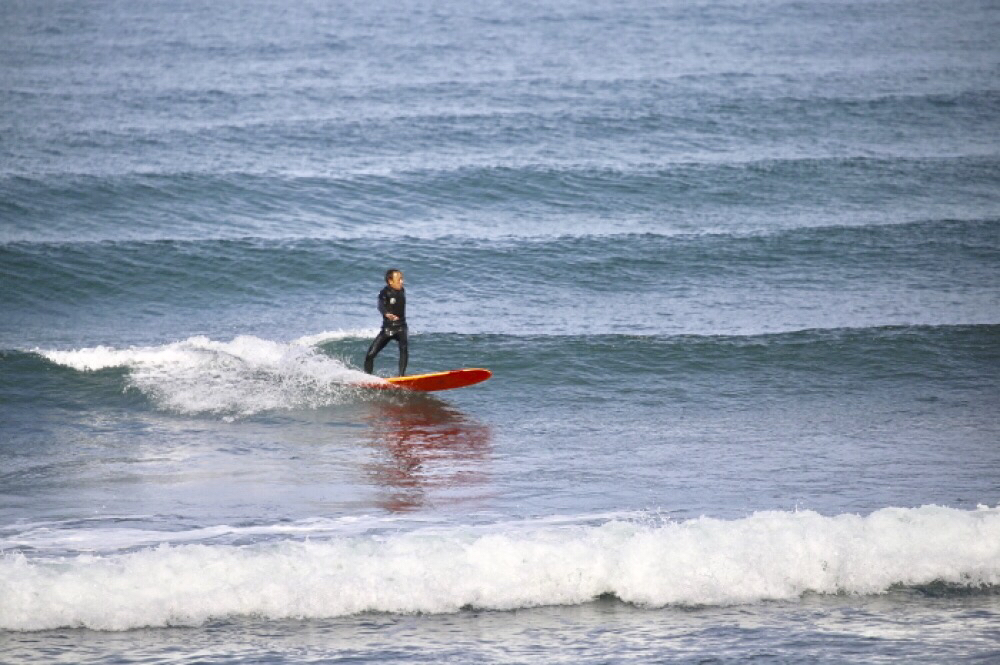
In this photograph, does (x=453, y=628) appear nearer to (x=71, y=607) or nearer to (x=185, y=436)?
(x=71, y=607)

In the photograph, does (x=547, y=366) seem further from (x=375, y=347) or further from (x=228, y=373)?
(x=228, y=373)

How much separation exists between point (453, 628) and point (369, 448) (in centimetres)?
433

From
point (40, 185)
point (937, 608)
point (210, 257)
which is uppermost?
point (40, 185)

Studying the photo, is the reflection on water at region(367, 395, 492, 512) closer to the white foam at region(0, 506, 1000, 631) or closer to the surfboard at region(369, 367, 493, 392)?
the surfboard at region(369, 367, 493, 392)

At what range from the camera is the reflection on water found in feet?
34.3

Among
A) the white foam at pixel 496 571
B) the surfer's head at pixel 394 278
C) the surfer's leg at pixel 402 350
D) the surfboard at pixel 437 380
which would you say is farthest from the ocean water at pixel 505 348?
the surfer's head at pixel 394 278

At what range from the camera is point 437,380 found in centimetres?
1397

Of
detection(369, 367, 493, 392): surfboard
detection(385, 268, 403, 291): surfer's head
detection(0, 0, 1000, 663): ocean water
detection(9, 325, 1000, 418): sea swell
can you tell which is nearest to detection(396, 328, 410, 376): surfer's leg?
detection(369, 367, 493, 392): surfboard

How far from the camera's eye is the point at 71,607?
801cm

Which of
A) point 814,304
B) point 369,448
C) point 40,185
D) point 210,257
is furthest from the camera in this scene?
point 40,185

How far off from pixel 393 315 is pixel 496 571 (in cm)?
581

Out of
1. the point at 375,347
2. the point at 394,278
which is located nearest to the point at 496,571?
the point at 394,278

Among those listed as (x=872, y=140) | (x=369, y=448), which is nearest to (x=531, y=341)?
(x=369, y=448)

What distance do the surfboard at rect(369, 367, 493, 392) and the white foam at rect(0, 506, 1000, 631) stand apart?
16.2 feet
